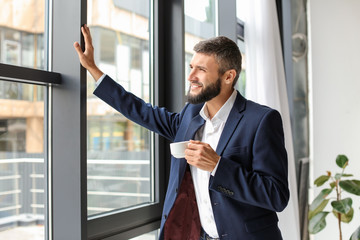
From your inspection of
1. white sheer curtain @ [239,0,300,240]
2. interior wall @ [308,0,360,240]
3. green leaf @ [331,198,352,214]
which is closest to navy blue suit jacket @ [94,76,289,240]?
white sheer curtain @ [239,0,300,240]

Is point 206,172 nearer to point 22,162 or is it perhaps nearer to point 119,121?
point 119,121

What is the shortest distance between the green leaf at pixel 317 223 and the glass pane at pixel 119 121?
1477 mm

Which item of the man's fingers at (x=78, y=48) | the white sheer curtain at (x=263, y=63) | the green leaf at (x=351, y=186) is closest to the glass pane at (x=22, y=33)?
the man's fingers at (x=78, y=48)

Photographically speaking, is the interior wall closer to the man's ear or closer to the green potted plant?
the green potted plant

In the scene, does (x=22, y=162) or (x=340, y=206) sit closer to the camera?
(x=22, y=162)

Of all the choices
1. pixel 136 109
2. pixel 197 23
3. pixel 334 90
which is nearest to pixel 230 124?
pixel 136 109

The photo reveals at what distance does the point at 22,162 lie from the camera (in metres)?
1.54

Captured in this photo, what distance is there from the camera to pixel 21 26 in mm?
1550

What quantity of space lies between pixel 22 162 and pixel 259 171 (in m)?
0.89

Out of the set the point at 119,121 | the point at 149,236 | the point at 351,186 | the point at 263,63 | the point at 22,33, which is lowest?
the point at 149,236

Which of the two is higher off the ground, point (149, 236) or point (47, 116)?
point (47, 116)

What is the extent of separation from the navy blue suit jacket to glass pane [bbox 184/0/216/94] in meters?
0.78

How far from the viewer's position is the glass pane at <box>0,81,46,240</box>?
147 cm

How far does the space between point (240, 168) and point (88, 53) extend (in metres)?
0.73
